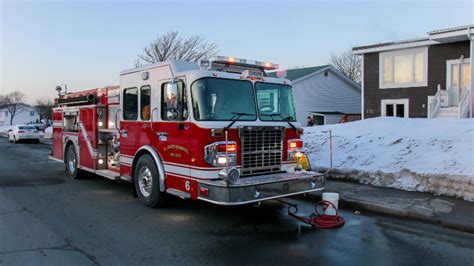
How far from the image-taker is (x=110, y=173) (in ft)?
31.3

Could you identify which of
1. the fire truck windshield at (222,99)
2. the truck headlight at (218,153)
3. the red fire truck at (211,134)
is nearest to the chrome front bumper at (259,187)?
the red fire truck at (211,134)

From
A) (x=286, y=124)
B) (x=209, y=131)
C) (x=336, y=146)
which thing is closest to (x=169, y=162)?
(x=209, y=131)

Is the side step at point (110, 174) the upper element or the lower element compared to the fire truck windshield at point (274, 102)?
lower

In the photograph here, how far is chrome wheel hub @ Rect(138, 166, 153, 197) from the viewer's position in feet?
25.6

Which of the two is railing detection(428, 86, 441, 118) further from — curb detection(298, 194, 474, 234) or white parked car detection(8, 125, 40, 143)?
white parked car detection(8, 125, 40, 143)

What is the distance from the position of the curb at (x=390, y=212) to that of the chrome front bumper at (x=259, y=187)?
1.07 m

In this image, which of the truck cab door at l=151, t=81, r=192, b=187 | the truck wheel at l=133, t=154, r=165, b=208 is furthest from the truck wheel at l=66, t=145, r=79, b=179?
the truck cab door at l=151, t=81, r=192, b=187

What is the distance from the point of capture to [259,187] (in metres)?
6.33

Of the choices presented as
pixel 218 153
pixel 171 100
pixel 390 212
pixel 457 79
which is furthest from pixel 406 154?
pixel 457 79

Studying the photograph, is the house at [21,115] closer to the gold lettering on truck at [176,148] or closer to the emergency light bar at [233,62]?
the gold lettering on truck at [176,148]

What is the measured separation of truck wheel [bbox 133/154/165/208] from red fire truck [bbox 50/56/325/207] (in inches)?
0.7

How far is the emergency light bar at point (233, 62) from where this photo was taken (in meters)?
6.87

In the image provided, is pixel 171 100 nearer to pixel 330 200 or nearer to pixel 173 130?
pixel 173 130

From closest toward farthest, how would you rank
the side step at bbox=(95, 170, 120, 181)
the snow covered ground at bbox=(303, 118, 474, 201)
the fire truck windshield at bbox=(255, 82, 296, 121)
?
the fire truck windshield at bbox=(255, 82, 296, 121) → the snow covered ground at bbox=(303, 118, 474, 201) → the side step at bbox=(95, 170, 120, 181)
